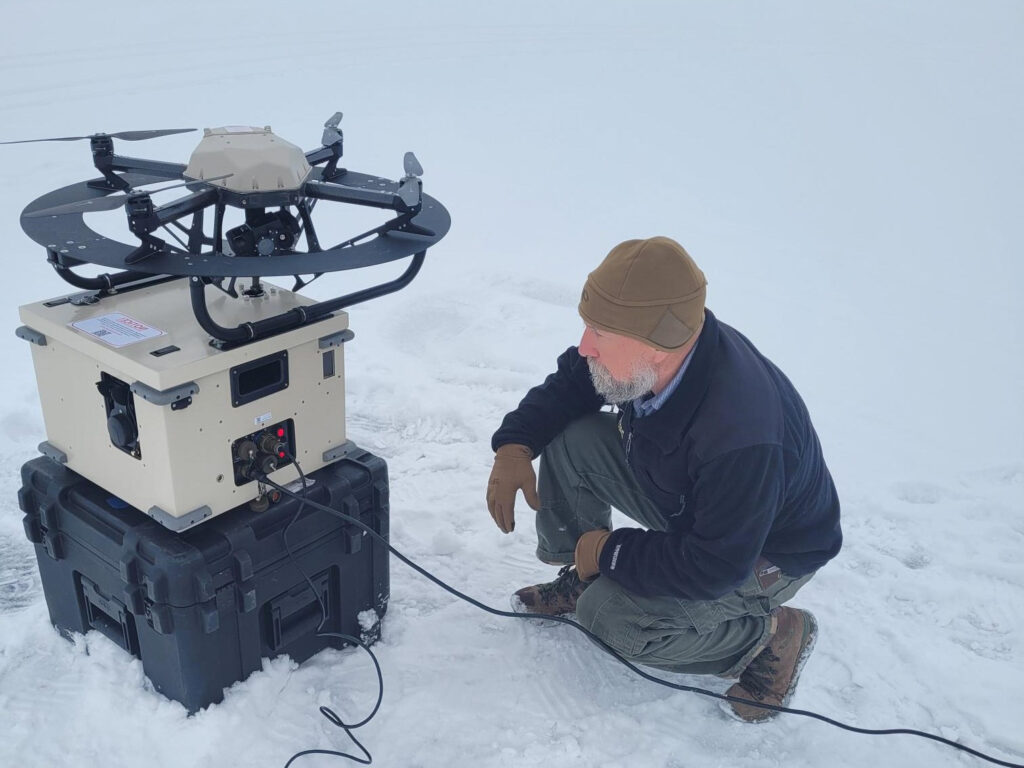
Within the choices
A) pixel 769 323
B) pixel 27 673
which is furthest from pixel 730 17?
pixel 27 673

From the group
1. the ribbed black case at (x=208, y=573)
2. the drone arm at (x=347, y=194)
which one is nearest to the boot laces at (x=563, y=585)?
the ribbed black case at (x=208, y=573)

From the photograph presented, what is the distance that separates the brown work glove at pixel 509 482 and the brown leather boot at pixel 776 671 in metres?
0.58

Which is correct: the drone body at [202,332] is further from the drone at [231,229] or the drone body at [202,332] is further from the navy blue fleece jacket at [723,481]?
the navy blue fleece jacket at [723,481]

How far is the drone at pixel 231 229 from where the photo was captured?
1.39 meters

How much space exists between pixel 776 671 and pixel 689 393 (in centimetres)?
67

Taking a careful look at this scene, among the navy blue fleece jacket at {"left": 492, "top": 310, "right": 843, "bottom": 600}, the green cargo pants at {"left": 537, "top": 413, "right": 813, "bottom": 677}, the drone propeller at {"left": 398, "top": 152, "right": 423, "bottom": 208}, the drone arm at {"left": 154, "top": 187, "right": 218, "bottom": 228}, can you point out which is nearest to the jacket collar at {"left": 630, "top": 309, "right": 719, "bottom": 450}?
the navy blue fleece jacket at {"left": 492, "top": 310, "right": 843, "bottom": 600}

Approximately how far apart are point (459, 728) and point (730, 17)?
875 cm

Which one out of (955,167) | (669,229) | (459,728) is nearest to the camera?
(459,728)

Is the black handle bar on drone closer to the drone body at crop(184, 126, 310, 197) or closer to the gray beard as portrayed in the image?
the drone body at crop(184, 126, 310, 197)

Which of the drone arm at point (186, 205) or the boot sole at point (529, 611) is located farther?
the boot sole at point (529, 611)

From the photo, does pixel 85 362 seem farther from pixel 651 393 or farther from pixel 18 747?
pixel 651 393

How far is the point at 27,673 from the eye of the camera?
176 centimetres

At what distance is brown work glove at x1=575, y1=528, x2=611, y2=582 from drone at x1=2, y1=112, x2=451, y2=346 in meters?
0.66

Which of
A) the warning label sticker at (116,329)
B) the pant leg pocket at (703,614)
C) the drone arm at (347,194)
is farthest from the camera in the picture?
the pant leg pocket at (703,614)
